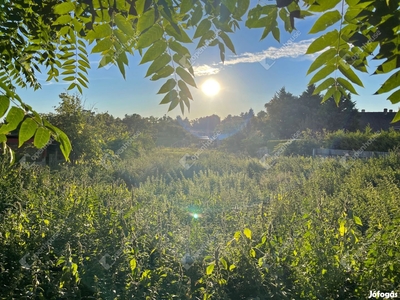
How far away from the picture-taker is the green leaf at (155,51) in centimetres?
126

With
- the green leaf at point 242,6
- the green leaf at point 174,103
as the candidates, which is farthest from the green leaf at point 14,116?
the green leaf at point 242,6

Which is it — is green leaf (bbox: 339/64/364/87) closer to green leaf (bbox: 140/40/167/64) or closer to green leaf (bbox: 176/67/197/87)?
green leaf (bbox: 176/67/197/87)

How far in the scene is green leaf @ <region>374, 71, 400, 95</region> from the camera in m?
1.11

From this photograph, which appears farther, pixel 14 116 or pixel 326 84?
pixel 326 84

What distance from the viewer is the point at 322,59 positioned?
1.31 meters

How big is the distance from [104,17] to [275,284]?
2.45m

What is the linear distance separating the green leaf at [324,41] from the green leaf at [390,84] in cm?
29

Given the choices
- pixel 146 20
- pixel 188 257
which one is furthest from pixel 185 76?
pixel 188 257

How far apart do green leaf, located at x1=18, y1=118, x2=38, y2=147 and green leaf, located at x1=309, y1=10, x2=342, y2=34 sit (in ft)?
3.83

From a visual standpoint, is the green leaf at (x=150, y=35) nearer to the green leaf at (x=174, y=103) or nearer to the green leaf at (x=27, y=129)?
the green leaf at (x=174, y=103)

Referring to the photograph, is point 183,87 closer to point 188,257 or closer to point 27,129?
point 27,129

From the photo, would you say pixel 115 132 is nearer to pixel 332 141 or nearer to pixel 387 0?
pixel 332 141

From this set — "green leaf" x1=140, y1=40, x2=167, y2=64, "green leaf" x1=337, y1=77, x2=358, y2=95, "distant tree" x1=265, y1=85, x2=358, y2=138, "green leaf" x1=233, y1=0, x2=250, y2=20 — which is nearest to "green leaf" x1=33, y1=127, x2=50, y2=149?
"green leaf" x1=140, y1=40, x2=167, y2=64

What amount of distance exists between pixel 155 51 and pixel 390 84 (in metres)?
0.94
